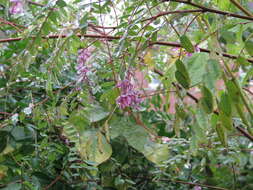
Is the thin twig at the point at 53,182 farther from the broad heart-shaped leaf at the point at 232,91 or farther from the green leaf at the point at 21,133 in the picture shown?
the broad heart-shaped leaf at the point at 232,91

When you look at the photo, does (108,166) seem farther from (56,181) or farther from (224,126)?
(224,126)

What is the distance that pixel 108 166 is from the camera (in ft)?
2.78

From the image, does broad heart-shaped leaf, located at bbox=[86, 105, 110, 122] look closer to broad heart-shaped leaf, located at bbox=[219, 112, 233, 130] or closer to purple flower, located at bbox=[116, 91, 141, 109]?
purple flower, located at bbox=[116, 91, 141, 109]

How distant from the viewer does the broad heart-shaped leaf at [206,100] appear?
1.36 ft

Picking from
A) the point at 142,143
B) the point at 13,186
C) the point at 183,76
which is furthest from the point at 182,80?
the point at 13,186

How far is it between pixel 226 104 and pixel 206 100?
0.03 metres

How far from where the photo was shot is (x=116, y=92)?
0.62 m

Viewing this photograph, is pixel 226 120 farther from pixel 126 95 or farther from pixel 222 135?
pixel 126 95

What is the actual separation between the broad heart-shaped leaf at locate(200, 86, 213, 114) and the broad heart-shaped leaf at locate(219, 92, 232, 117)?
3 cm

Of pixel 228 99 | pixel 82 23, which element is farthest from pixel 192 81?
pixel 82 23

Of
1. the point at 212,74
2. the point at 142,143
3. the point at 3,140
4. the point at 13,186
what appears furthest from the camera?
the point at 3,140

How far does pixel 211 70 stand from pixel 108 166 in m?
0.49

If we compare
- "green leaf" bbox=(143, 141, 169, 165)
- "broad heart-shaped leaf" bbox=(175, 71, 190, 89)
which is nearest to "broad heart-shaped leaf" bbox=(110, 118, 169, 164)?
"green leaf" bbox=(143, 141, 169, 165)

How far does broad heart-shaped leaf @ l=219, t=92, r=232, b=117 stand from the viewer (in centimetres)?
44
